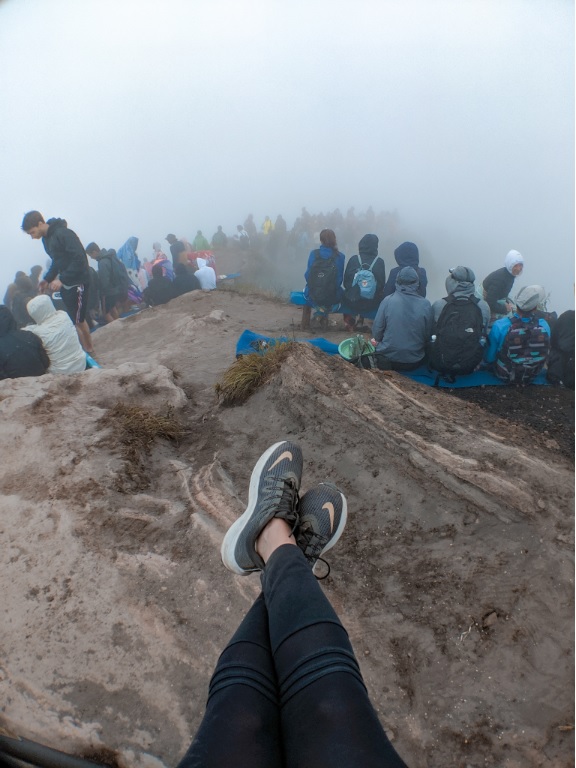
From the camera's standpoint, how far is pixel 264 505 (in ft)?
7.44

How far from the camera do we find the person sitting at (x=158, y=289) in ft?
30.2

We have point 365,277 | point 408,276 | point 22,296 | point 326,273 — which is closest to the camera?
point 408,276

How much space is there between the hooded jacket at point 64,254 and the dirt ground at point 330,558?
2153 mm

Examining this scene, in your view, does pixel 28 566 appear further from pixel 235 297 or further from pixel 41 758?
pixel 235 297

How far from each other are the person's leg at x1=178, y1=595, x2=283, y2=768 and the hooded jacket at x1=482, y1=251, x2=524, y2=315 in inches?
220

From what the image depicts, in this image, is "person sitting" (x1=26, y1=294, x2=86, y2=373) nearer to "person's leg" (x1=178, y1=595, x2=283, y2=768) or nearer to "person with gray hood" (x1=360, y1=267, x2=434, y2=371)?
"person with gray hood" (x1=360, y1=267, x2=434, y2=371)

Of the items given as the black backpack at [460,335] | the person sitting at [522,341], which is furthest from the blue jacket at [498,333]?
the black backpack at [460,335]

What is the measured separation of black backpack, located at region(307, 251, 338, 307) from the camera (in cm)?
639

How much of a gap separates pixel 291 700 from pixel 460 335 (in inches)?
148

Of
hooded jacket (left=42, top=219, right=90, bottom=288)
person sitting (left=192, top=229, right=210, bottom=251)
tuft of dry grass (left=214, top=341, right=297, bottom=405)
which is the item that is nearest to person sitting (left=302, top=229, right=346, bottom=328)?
tuft of dry grass (left=214, top=341, right=297, bottom=405)

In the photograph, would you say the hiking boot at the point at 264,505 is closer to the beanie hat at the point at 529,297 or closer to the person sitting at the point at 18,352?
the beanie hat at the point at 529,297

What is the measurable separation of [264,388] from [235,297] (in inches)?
226

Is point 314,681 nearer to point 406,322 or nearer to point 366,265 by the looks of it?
point 406,322

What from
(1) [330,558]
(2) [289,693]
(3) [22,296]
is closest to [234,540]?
(1) [330,558]
